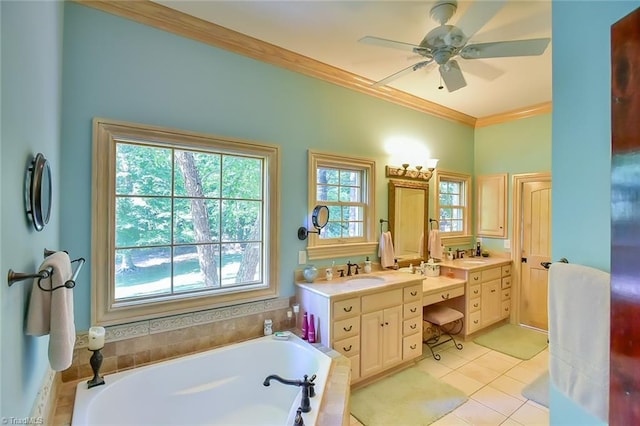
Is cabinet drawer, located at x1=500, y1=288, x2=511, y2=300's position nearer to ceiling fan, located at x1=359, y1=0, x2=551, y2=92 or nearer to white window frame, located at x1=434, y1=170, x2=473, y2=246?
white window frame, located at x1=434, y1=170, x2=473, y2=246

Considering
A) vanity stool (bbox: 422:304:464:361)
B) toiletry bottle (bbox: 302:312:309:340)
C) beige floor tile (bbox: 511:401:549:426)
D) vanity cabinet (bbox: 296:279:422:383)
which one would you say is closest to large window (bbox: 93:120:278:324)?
toiletry bottle (bbox: 302:312:309:340)

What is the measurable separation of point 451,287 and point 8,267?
3.58 metres

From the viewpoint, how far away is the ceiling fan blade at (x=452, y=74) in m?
2.28

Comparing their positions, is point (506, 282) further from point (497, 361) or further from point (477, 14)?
point (477, 14)

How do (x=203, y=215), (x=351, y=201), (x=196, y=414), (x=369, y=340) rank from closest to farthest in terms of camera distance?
(x=196, y=414), (x=203, y=215), (x=369, y=340), (x=351, y=201)

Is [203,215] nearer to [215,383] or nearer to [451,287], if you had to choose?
[215,383]

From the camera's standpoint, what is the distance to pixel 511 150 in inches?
167

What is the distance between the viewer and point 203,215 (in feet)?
7.81

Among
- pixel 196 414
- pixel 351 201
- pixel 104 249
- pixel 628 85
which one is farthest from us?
pixel 351 201

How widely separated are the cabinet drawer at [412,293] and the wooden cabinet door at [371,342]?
0.35m

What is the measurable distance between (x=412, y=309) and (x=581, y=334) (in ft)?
6.29

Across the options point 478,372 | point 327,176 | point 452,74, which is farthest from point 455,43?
point 478,372

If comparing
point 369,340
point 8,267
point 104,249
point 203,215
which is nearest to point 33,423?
point 8,267

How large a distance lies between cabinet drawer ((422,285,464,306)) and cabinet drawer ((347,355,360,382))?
1.02 m
